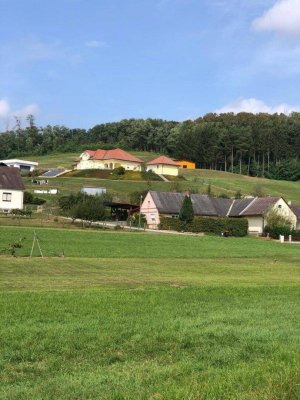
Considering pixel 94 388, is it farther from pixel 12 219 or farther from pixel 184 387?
pixel 12 219

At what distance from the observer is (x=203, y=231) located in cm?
6600

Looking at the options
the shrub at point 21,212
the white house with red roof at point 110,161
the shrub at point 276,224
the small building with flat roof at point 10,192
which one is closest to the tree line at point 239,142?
the white house with red roof at point 110,161

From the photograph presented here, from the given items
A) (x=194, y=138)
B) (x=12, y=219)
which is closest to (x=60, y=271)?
(x=12, y=219)

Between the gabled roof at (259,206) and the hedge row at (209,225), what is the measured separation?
7.11 metres

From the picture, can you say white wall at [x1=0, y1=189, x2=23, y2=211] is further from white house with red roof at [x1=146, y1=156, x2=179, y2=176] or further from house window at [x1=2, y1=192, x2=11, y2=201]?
white house with red roof at [x1=146, y1=156, x2=179, y2=176]

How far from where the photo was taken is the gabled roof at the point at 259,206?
73312 mm

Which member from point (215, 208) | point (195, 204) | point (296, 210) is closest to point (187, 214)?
point (195, 204)

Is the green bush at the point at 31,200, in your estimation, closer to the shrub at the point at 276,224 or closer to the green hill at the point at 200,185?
the green hill at the point at 200,185

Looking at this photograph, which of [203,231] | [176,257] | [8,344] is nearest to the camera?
[8,344]

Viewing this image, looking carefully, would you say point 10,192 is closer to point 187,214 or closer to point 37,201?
point 37,201

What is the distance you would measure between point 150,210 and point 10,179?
1993cm

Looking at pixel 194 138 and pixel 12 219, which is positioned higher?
pixel 194 138

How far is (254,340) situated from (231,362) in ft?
4.65

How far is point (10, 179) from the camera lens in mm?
68062
